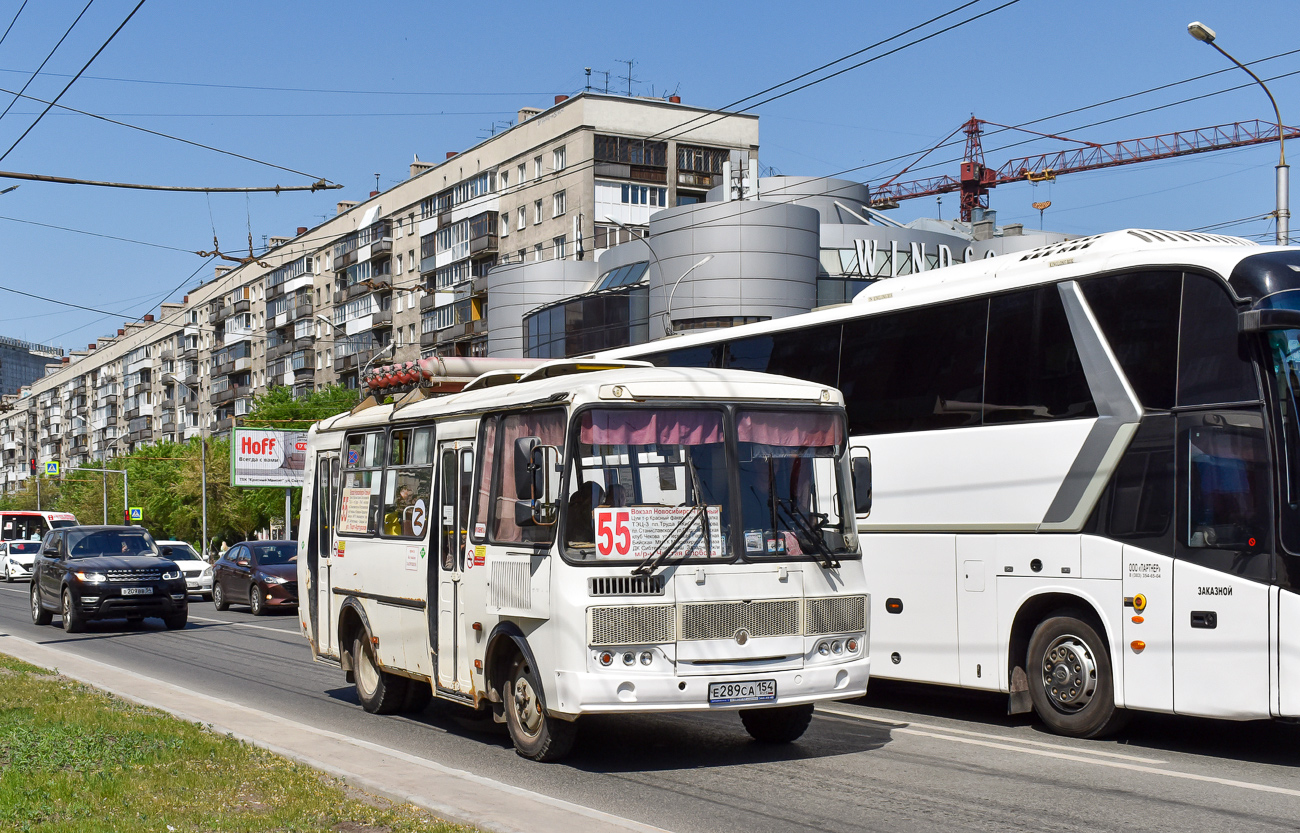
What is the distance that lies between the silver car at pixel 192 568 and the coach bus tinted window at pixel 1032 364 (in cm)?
2948

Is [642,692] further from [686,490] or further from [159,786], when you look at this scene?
[159,786]

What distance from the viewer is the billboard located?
55.2 metres

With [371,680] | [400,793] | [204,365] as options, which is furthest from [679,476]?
[204,365]

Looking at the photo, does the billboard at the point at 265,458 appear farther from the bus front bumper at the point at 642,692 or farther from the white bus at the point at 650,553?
the bus front bumper at the point at 642,692

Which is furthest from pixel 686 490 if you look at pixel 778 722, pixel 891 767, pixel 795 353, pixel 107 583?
pixel 107 583

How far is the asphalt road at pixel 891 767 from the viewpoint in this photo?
8055 mm

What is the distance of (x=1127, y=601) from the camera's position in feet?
34.8

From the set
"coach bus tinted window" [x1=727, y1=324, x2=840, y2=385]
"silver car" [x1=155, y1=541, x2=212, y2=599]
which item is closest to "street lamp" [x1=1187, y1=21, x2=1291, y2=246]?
"coach bus tinted window" [x1=727, y1=324, x2=840, y2=385]

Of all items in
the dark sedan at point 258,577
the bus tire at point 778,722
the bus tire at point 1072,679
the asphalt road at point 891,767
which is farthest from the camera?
the dark sedan at point 258,577

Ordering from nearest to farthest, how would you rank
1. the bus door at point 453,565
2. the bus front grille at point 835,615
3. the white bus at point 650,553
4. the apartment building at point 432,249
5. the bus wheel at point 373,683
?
1. the white bus at point 650,553
2. the bus front grille at point 835,615
3. the bus door at point 453,565
4. the bus wheel at point 373,683
5. the apartment building at point 432,249

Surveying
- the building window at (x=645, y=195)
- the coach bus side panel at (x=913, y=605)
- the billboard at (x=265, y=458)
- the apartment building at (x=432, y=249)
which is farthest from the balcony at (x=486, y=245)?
the coach bus side panel at (x=913, y=605)

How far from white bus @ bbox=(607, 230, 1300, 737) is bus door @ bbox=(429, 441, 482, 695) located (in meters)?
3.15

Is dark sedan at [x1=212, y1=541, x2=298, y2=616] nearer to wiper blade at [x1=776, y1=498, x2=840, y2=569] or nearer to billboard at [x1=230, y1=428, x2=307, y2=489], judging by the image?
wiper blade at [x1=776, y1=498, x2=840, y2=569]

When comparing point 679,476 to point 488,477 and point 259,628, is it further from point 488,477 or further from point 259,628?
point 259,628
